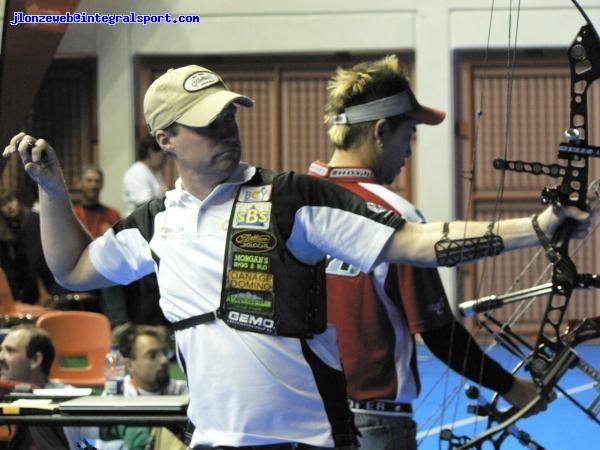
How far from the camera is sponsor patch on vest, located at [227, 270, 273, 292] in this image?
2.74 m

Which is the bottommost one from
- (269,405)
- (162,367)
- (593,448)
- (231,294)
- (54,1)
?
(593,448)

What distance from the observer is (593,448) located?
6387 millimetres

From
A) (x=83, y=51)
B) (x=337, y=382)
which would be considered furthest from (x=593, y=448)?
(x=83, y=51)

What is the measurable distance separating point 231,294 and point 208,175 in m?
0.27

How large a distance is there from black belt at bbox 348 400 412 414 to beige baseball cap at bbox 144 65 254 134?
2.51 feet

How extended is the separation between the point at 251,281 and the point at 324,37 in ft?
35.4

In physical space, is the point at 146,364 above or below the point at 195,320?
below

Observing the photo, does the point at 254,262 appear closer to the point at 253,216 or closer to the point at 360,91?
the point at 253,216

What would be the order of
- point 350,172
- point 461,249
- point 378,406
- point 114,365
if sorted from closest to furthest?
point 461,249
point 378,406
point 350,172
point 114,365

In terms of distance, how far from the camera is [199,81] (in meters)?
2.89

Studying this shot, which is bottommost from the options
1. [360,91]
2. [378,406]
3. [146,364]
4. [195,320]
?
[146,364]

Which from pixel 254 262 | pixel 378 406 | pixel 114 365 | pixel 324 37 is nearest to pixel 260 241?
pixel 254 262

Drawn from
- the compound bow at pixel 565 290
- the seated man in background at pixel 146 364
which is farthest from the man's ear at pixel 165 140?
the seated man in background at pixel 146 364

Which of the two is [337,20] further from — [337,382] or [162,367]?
[337,382]
